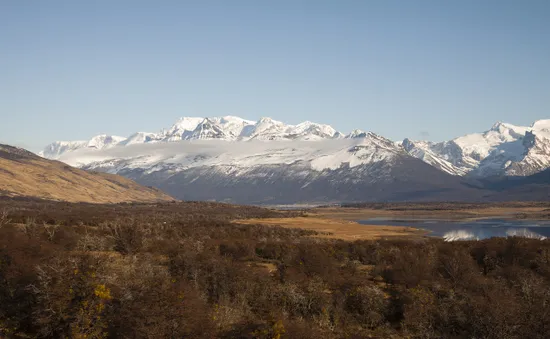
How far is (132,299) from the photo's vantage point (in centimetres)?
3216

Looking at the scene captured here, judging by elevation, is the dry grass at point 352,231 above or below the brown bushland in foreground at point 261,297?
below

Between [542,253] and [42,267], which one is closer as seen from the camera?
[42,267]

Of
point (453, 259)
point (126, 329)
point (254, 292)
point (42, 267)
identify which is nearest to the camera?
point (126, 329)

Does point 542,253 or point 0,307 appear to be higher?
point 542,253

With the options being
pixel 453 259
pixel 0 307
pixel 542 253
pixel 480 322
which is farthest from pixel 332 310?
pixel 542 253

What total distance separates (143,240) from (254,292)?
78.4 ft

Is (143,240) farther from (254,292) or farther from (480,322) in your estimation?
(480,322)

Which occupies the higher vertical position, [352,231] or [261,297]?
[261,297]

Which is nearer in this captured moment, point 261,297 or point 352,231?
point 261,297

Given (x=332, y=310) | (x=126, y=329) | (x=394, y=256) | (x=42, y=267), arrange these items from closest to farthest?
(x=126, y=329) → (x=42, y=267) → (x=332, y=310) → (x=394, y=256)

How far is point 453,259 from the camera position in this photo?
4912 cm

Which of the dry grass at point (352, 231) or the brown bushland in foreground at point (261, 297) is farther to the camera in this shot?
the dry grass at point (352, 231)

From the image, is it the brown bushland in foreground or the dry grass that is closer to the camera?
the brown bushland in foreground

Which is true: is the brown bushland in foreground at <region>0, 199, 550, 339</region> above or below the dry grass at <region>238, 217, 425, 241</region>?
above
